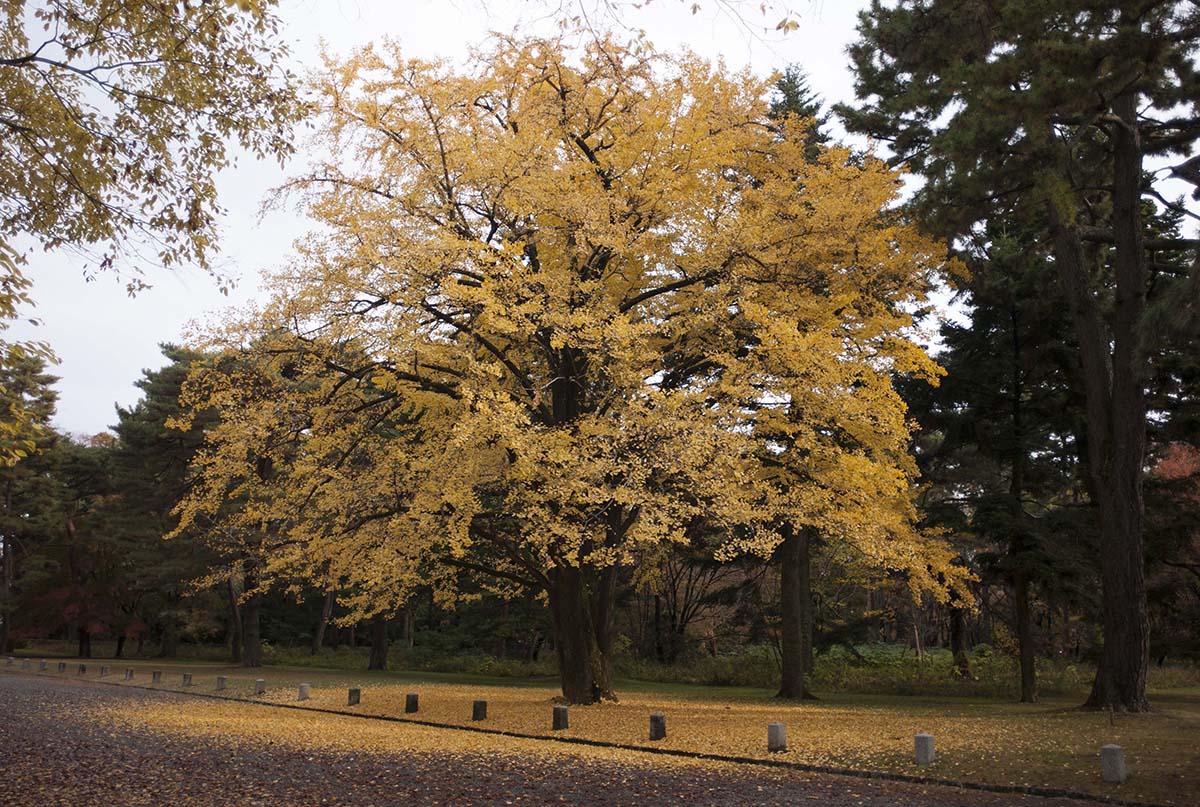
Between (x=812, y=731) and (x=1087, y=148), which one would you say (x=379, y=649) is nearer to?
(x=812, y=731)

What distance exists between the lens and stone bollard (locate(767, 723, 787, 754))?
12.4 metres

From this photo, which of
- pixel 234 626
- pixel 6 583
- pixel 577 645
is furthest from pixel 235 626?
pixel 577 645

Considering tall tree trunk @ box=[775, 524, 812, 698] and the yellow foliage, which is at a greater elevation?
the yellow foliage

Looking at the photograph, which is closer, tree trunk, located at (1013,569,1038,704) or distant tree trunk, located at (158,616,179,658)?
tree trunk, located at (1013,569,1038,704)

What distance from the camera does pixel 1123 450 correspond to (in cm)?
1664

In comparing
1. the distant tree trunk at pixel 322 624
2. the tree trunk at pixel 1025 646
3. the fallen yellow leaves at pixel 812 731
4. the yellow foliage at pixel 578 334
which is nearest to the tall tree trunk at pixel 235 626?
the distant tree trunk at pixel 322 624

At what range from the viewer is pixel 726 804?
8.87 meters

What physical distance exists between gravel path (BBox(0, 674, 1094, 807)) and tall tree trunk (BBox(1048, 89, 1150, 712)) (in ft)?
27.4

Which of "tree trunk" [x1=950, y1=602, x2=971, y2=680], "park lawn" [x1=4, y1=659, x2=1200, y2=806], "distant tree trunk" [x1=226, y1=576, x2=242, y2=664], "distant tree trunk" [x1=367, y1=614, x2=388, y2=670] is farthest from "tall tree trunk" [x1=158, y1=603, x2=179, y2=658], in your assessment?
→ "tree trunk" [x1=950, y1=602, x2=971, y2=680]

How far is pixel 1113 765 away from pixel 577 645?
10.3 meters

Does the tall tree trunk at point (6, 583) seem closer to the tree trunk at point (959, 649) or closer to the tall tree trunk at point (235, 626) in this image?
the tall tree trunk at point (235, 626)

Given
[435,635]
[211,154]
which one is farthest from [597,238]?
[435,635]

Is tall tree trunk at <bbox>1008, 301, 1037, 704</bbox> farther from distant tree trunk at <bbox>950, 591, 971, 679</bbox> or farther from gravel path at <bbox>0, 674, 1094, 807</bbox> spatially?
gravel path at <bbox>0, 674, 1094, 807</bbox>

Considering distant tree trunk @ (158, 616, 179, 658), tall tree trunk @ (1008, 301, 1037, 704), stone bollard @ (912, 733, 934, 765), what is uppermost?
tall tree trunk @ (1008, 301, 1037, 704)
